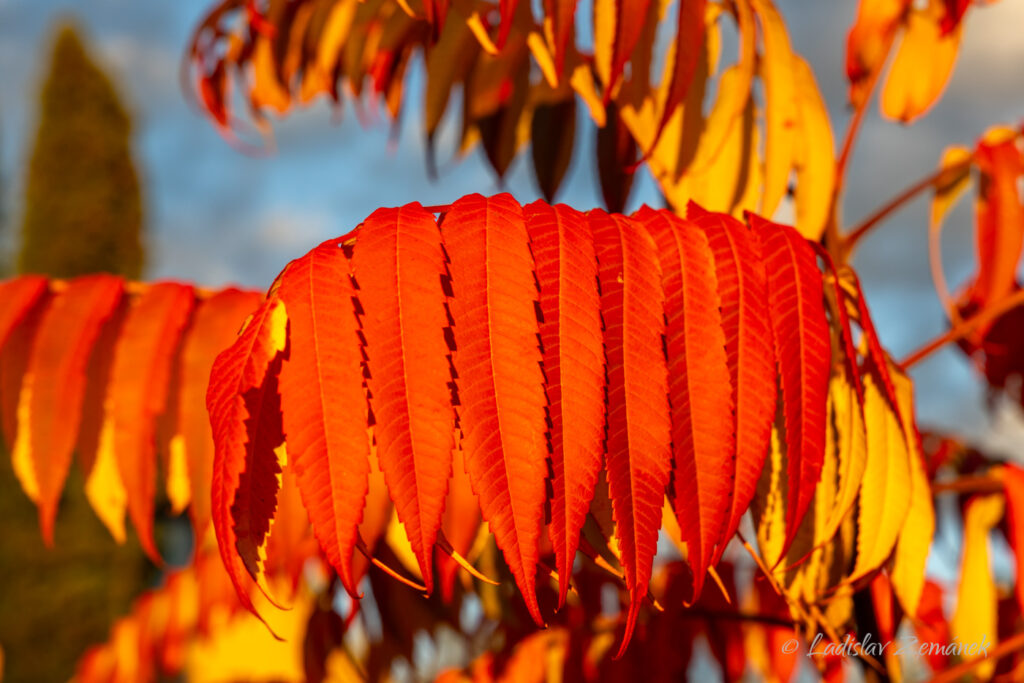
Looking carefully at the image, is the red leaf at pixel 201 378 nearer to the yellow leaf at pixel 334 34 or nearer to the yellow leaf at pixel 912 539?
the yellow leaf at pixel 334 34

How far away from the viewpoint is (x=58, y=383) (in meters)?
1.02

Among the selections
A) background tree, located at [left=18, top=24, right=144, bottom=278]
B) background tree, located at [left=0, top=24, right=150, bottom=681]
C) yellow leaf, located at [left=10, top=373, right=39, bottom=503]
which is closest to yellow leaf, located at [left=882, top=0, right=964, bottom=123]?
yellow leaf, located at [left=10, top=373, right=39, bottom=503]

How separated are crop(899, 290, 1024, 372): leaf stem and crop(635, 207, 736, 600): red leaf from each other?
1.31 ft

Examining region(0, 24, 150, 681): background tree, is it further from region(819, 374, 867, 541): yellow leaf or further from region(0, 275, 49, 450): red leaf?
region(819, 374, 867, 541): yellow leaf

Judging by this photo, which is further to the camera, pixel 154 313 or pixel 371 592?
pixel 371 592

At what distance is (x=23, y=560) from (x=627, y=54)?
1122 centimetres

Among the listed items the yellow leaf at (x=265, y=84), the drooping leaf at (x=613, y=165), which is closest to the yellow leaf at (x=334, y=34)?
the yellow leaf at (x=265, y=84)

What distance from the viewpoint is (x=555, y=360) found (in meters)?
0.63

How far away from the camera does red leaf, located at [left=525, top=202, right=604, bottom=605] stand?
60 cm

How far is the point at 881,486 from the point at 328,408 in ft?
1.48

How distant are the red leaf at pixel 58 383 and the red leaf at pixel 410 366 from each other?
48cm

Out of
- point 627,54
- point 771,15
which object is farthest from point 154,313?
point 771,15

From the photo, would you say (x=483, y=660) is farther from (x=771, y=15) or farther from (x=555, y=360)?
(x=771, y=15)

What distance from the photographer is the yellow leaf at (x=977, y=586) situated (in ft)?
3.72
